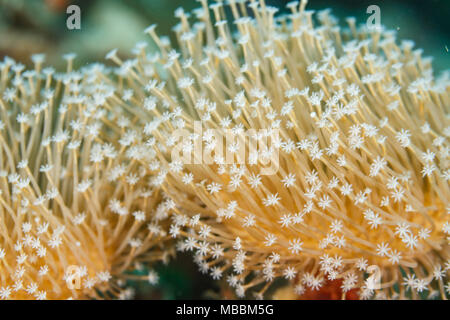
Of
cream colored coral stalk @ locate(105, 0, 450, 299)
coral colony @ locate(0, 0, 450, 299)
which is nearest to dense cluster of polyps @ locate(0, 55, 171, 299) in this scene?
coral colony @ locate(0, 0, 450, 299)

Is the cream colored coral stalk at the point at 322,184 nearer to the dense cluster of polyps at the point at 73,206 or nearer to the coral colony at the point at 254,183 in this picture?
the coral colony at the point at 254,183

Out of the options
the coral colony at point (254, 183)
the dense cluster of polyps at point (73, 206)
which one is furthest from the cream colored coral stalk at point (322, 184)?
the dense cluster of polyps at point (73, 206)

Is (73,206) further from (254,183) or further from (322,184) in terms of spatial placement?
(322,184)

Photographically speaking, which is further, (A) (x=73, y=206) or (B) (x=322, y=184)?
(A) (x=73, y=206)

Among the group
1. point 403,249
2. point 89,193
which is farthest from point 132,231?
point 403,249

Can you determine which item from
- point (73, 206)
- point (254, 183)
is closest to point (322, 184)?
point (254, 183)

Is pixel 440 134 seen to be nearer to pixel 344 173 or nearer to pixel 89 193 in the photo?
pixel 344 173

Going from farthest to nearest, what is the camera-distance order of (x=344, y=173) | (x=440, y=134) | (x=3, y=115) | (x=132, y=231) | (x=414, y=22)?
1. (x=414, y=22)
2. (x=3, y=115)
3. (x=132, y=231)
4. (x=440, y=134)
5. (x=344, y=173)

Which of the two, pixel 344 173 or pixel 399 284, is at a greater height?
pixel 344 173
